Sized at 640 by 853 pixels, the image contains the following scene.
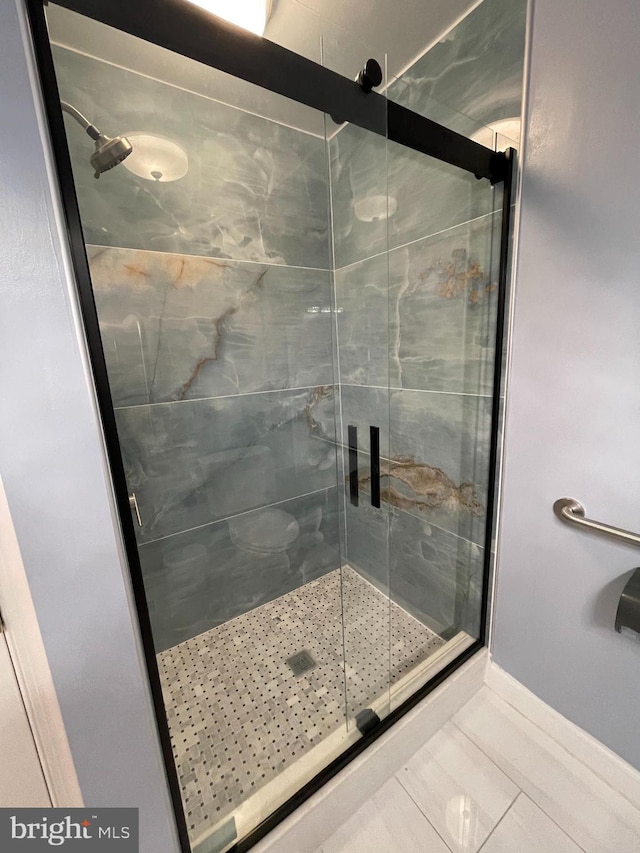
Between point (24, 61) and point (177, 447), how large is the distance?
1.32m

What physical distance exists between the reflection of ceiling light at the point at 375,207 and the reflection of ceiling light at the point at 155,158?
77 cm

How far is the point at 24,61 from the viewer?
480mm

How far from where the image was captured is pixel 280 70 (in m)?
0.82

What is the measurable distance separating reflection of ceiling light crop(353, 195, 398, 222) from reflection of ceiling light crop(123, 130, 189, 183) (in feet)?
2.52

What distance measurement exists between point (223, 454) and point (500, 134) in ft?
5.46

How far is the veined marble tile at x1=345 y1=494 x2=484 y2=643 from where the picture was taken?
1524mm

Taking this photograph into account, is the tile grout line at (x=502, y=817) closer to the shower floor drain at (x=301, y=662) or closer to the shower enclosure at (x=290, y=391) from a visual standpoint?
the shower enclosure at (x=290, y=391)

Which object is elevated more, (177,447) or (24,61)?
(24,61)

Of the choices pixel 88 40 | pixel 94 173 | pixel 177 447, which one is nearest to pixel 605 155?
pixel 88 40

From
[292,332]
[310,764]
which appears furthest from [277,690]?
[292,332]

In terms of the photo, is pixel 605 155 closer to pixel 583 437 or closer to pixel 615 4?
pixel 615 4

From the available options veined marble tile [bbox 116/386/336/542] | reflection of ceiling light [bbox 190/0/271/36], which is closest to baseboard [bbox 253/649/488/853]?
veined marble tile [bbox 116/386/336/542]

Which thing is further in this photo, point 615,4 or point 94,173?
point 94,173

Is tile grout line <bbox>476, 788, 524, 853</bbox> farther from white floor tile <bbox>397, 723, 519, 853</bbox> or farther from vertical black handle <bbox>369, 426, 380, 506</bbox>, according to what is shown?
vertical black handle <bbox>369, 426, 380, 506</bbox>
